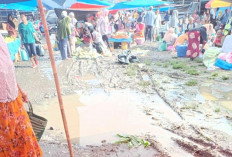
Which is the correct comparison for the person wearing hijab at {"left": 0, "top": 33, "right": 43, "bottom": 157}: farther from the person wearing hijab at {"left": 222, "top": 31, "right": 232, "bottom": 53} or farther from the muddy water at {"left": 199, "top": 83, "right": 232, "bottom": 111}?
the person wearing hijab at {"left": 222, "top": 31, "right": 232, "bottom": 53}

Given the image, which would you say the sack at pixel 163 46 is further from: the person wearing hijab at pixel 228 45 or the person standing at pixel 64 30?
the person standing at pixel 64 30

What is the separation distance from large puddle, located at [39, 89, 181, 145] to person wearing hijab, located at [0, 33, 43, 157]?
1.46m

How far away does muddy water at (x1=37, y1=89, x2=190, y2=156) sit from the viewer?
3.46 metres

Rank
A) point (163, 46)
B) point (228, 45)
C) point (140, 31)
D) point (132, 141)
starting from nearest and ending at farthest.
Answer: point (132, 141), point (228, 45), point (163, 46), point (140, 31)

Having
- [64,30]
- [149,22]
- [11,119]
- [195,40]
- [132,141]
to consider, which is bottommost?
[132,141]

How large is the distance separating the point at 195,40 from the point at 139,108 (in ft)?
16.8

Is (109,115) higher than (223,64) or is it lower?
lower

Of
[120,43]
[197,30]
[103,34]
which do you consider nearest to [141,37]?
[120,43]

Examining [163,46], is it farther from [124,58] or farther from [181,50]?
[124,58]

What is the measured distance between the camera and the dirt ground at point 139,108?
311 centimetres

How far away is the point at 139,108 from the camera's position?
439 cm

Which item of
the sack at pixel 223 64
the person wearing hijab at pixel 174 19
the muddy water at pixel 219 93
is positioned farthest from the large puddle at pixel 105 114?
the person wearing hijab at pixel 174 19

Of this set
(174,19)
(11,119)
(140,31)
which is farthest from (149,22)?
(11,119)

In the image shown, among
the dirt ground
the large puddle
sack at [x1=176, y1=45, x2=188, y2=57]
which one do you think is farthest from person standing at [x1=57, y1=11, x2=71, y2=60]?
sack at [x1=176, y1=45, x2=188, y2=57]
